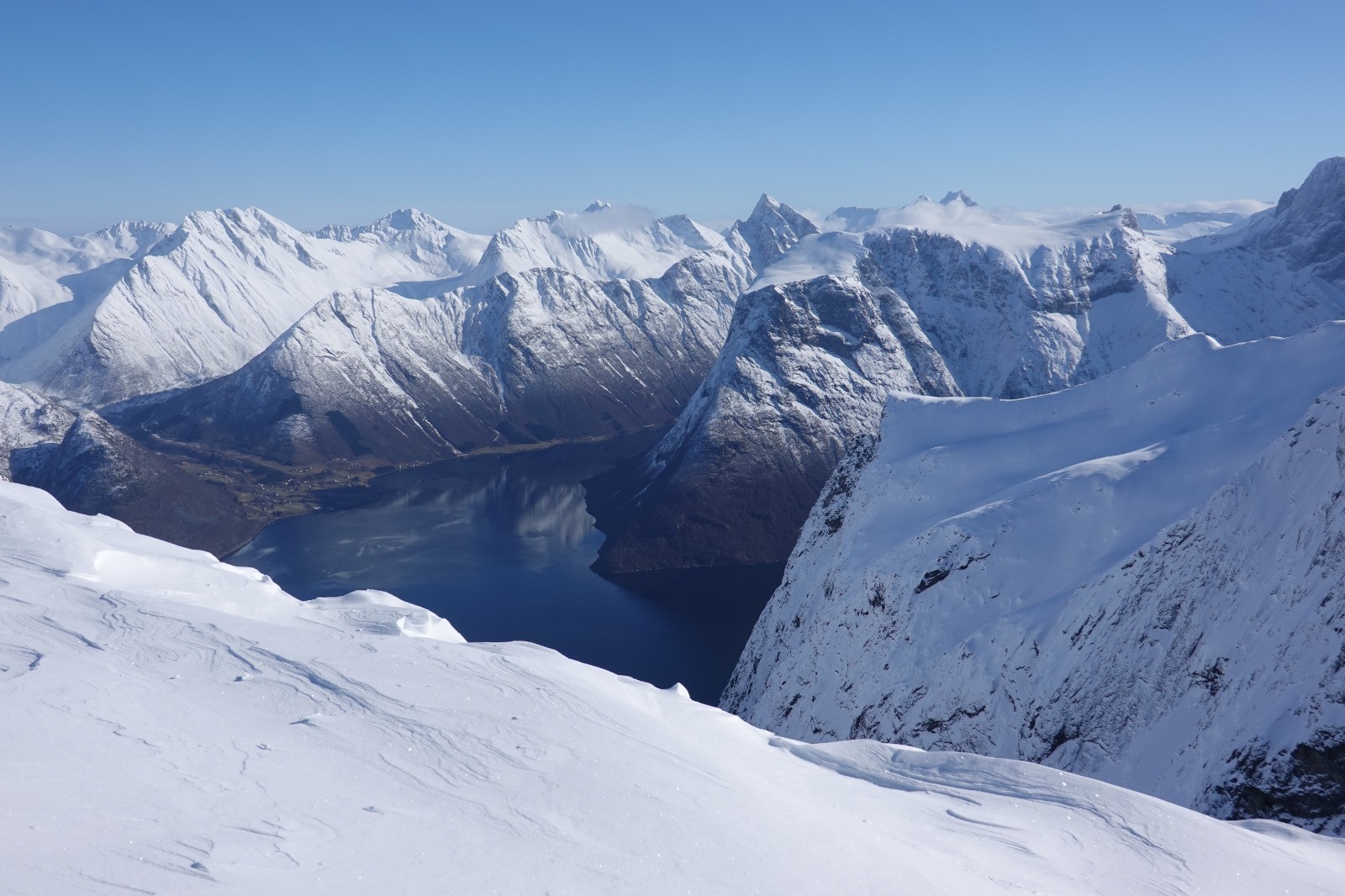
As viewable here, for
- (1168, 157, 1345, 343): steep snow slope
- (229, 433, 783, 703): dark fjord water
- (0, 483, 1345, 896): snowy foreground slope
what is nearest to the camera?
(0, 483, 1345, 896): snowy foreground slope

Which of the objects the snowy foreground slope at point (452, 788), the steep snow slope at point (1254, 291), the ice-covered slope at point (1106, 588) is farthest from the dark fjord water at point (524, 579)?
the steep snow slope at point (1254, 291)

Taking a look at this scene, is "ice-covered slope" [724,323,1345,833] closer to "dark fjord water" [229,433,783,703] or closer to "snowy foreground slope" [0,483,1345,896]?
"snowy foreground slope" [0,483,1345,896]

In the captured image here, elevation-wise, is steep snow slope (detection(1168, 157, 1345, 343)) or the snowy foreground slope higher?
steep snow slope (detection(1168, 157, 1345, 343))

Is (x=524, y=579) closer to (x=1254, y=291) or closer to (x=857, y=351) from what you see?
(x=857, y=351)

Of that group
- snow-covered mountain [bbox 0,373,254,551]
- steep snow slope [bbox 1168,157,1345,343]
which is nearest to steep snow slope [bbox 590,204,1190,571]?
steep snow slope [bbox 1168,157,1345,343]

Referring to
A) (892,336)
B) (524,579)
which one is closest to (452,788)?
(524,579)

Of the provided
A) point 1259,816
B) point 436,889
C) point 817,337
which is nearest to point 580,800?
point 436,889
